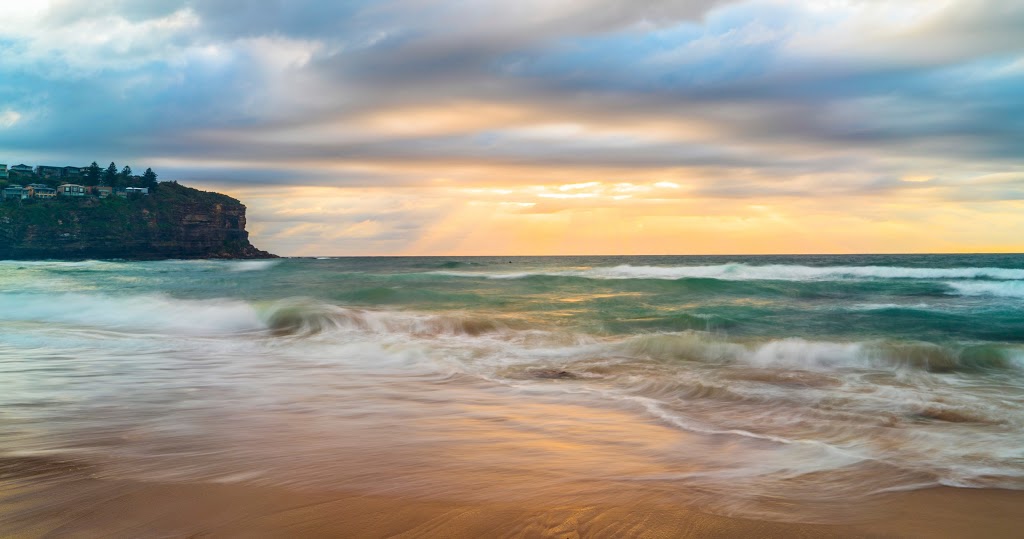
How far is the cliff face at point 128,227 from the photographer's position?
75438 mm

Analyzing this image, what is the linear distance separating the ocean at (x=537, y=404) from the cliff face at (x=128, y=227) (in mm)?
75157

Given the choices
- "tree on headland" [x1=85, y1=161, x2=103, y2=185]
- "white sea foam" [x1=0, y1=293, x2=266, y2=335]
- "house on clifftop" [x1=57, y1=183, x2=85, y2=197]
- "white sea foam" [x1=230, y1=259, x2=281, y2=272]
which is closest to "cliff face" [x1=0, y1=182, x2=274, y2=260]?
"house on clifftop" [x1=57, y1=183, x2=85, y2=197]

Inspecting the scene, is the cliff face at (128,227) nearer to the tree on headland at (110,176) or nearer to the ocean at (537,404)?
the tree on headland at (110,176)

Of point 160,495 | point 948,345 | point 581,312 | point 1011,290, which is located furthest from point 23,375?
point 1011,290

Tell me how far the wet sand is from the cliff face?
88.3 metres

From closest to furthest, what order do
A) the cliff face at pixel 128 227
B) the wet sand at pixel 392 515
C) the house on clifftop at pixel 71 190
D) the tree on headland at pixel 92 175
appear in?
the wet sand at pixel 392 515
the cliff face at pixel 128 227
the house on clifftop at pixel 71 190
the tree on headland at pixel 92 175

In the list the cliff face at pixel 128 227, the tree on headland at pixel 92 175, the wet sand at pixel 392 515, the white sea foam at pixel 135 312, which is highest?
the tree on headland at pixel 92 175

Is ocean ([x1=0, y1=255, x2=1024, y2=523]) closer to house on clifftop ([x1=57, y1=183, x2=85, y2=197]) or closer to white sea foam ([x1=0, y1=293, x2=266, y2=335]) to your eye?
white sea foam ([x1=0, y1=293, x2=266, y2=335])

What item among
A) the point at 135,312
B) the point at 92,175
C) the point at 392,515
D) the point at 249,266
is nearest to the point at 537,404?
the point at 392,515

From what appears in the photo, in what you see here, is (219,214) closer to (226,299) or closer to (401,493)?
(226,299)

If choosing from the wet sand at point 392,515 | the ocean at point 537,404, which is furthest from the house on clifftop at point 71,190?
the wet sand at point 392,515

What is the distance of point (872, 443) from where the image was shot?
4.90 metres

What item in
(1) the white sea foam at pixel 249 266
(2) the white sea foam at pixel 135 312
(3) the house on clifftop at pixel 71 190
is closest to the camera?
(2) the white sea foam at pixel 135 312

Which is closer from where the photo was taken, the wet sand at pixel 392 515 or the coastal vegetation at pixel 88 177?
the wet sand at pixel 392 515
